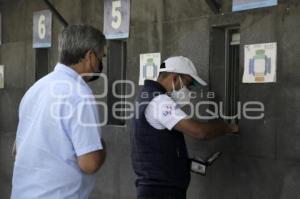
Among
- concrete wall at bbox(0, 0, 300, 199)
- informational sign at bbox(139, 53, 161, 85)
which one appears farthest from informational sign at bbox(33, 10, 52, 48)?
informational sign at bbox(139, 53, 161, 85)

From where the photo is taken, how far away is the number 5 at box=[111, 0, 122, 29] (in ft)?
20.0

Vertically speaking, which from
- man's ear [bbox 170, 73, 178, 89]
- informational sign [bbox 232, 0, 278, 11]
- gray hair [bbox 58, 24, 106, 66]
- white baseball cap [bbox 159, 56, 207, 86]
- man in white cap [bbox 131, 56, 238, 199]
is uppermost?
informational sign [bbox 232, 0, 278, 11]

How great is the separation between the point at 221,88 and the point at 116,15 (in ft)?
5.83

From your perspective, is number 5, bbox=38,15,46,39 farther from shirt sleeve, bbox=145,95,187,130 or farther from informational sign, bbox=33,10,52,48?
shirt sleeve, bbox=145,95,187,130

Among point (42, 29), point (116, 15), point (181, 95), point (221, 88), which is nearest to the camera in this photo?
point (181, 95)

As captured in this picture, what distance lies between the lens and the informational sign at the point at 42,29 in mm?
7145

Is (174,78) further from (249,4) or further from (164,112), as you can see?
(249,4)

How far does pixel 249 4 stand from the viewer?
454 centimetres

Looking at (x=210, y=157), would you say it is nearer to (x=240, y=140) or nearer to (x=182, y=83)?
(x=240, y=140)

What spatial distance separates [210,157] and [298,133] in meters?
0.80

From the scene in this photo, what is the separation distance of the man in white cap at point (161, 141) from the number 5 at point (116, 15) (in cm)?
211

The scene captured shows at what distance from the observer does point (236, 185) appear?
4.78 metres

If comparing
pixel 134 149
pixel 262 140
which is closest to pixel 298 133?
pixel 262 140

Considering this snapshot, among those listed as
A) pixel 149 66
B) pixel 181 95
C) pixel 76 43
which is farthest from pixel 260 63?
pixel 76 43
